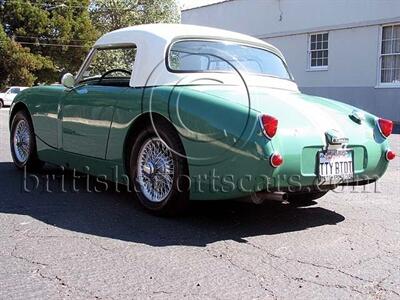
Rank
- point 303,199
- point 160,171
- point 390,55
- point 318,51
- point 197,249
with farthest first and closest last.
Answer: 1. point 318,51
2. point 390,55
3. point 303,199
4. point 160,171
5. point 197,249

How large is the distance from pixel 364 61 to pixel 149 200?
15541 mm

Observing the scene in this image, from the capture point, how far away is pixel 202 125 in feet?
14.5

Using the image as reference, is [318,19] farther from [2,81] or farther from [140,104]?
[2,81]

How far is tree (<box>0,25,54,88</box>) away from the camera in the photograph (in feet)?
124

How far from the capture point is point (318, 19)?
20344 millimetres

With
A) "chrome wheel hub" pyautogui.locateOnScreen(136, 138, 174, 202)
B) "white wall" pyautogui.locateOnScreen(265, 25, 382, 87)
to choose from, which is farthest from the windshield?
"white wall" pyautogui.locateOnScreen(265, 25, 382, 87)

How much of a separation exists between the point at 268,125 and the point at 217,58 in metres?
1.46

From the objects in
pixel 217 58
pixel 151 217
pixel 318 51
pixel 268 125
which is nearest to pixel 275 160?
pixel 268 125

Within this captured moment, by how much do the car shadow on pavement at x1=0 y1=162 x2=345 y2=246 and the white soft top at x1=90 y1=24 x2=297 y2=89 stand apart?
121 centimetres

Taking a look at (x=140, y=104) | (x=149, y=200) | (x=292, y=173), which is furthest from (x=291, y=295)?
(x=140, y=104)

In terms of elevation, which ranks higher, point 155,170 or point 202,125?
point 202,125

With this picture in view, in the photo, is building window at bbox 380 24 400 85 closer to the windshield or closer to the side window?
the windshield

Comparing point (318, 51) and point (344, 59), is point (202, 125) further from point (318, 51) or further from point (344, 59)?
point (318, 51)

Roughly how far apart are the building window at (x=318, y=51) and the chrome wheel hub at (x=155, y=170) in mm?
16435
